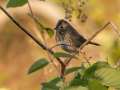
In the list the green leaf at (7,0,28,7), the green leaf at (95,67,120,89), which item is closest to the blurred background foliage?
the green leaf at (7,0,28,7)

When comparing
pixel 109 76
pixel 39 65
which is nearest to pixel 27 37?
pixel 39 65

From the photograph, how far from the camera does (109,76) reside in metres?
1.11

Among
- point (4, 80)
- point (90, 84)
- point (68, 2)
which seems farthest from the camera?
point (4, 80)

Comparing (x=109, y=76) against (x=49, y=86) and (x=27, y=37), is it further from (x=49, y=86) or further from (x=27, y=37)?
(x=27, y=37)

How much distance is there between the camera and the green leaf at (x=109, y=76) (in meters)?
1.09

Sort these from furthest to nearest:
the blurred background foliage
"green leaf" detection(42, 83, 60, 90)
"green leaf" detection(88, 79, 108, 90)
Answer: the blurred background foliage → "green leaf" detection(42, 83, 60, 90) → "green leaf" detection(88, 79, 108, 90)

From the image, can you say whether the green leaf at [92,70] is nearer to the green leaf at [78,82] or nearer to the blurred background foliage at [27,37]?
the green leaf at [78,82]

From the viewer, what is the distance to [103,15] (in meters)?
6.04

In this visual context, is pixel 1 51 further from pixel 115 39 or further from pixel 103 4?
pixel 115 39

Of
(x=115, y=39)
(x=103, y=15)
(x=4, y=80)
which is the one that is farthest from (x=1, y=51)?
(x=115, y=39)

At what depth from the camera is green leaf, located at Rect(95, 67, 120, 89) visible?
1.09 meters

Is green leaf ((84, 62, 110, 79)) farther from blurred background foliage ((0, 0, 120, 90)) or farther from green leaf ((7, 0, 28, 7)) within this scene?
blurred background foliage ((0, 0, 120, 90))

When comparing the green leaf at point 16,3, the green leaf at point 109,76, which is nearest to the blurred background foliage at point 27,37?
the green leaf at point 16,3

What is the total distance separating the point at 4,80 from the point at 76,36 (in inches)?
166
